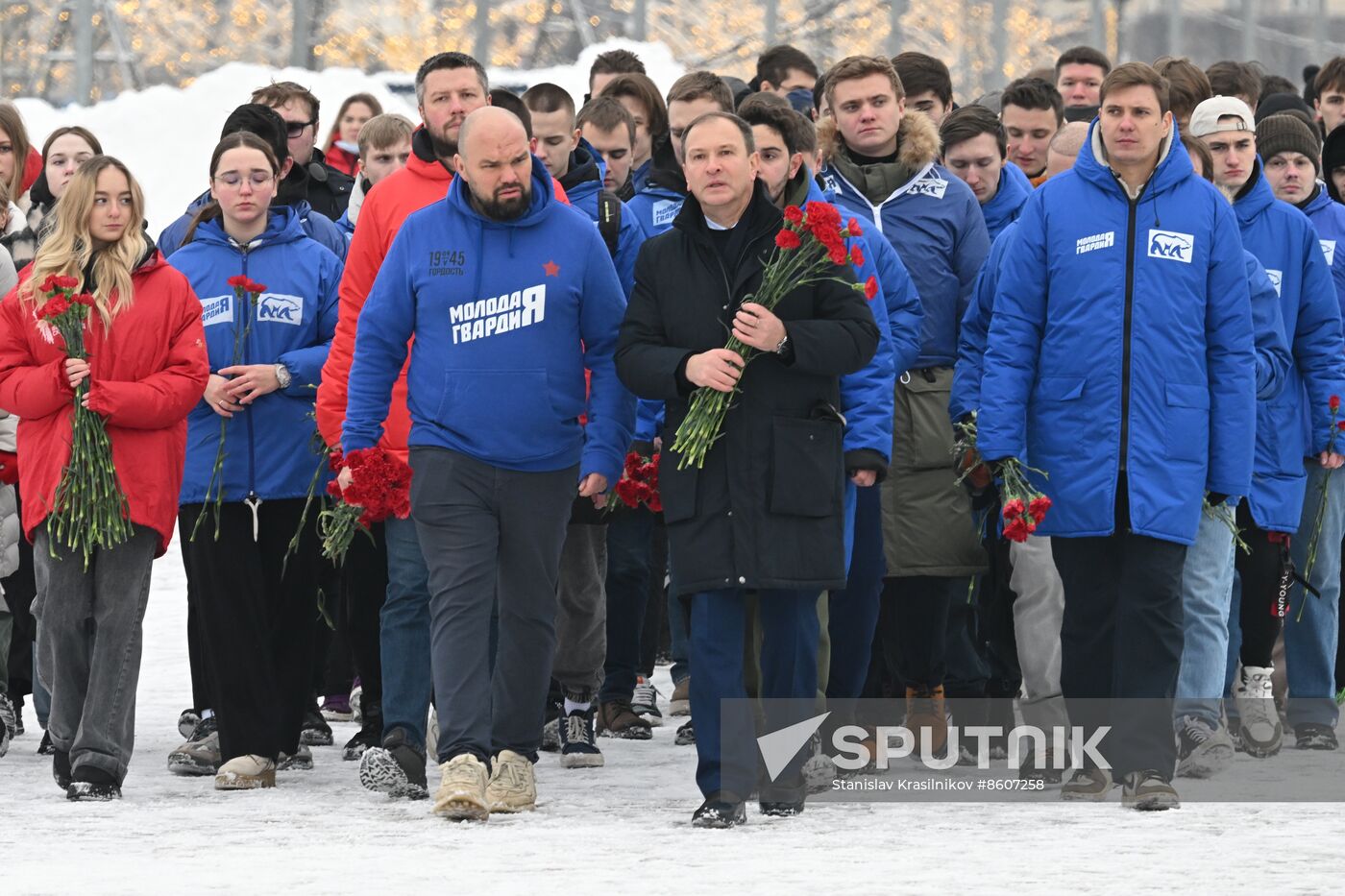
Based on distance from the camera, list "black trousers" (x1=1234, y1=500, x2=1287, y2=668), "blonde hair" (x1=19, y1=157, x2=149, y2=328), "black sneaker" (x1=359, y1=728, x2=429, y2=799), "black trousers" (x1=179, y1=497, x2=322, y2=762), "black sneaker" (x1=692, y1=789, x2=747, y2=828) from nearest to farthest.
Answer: "black sneaker" (x1=692, y1=789, x2=747, y2=828), "black sneaker" (x1=359, y1=728, x2=429, y2=799), "blonde hair" (x1=19, y1=157, x2=149, y2=328), "black trousers" (x1=179, y1=497, x2=322, y2=762), "black trousers" (x1=1234, y1=500, x2=1287, y2=668)

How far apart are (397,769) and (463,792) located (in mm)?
546

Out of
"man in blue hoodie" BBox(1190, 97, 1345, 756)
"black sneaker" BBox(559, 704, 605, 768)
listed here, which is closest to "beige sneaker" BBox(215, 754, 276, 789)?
"black sneaker" BBox(559, 704, 605, 768)

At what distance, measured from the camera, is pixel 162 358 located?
8.08 meters

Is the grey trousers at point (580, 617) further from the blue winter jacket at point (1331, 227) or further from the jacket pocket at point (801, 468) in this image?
the blue winter jacket at point (1331, 227)

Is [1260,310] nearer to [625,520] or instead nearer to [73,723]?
[625,520]

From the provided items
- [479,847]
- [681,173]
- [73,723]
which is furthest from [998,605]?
[73,723]

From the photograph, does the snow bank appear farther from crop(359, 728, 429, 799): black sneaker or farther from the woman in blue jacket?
crop(359, 728, 429, 799): black sneaker

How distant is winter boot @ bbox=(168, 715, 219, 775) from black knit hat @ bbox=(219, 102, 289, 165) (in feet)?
7.11

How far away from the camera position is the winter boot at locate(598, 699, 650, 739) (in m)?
9.52

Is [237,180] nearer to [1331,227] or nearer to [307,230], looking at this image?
[307,230]

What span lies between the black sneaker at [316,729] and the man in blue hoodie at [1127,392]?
3.02 meters

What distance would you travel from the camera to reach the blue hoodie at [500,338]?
7.55 meters

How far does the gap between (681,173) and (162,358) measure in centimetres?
227

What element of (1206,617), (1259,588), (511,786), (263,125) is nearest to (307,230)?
(263,125)
